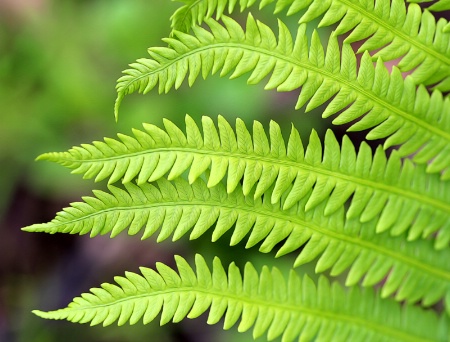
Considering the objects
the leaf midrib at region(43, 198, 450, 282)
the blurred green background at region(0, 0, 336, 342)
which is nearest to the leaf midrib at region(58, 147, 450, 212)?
the leaf midrib at region(43, 198, 450, 282)

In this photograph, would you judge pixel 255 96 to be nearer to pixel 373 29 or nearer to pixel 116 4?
pixel 116 4

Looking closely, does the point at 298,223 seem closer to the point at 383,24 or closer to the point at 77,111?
the point at 383,24

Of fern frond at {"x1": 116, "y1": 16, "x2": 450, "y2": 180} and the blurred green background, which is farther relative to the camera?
the blurred green background

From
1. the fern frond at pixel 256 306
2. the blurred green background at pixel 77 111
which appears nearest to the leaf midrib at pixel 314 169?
the fern frond at pixel 256 306

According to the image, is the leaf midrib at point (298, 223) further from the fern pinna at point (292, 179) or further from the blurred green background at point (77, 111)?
the blurred green background at point (77, 111)

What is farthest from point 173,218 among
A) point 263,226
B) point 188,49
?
point 188,49

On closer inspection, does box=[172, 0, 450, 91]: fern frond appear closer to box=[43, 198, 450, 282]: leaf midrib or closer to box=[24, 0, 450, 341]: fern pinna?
box=[24, 0, 450, 341]: fern pinna

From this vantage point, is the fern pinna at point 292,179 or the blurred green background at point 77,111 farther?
the blurred green background at point 77,111

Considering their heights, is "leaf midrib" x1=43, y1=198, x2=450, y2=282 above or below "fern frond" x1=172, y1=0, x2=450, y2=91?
below
